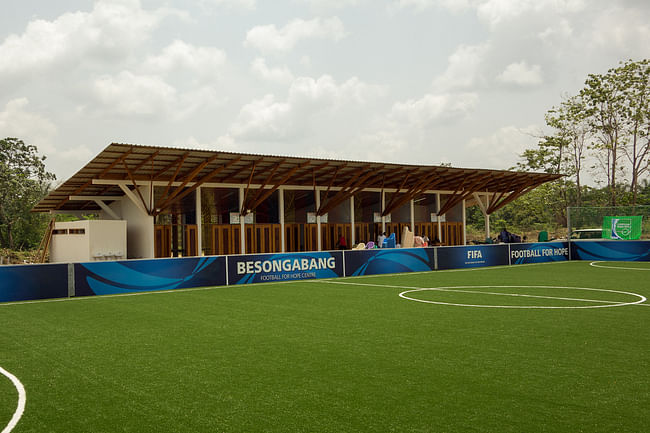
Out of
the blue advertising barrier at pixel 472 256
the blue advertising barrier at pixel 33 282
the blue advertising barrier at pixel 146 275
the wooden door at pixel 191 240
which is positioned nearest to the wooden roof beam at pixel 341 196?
the wooden door at pixel 191 240

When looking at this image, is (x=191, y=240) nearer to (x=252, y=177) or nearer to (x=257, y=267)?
(x=252, y=177)

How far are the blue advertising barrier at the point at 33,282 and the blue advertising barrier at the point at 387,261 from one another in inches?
390

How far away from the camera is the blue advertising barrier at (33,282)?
15.6 meters

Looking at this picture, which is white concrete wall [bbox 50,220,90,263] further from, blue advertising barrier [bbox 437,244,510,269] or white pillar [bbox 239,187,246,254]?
blue advertising barrier [bbox 437,244,510,269]

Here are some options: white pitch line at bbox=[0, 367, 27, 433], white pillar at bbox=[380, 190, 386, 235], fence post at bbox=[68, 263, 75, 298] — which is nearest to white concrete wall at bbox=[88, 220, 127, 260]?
fence post at bbox=[68, 263, 75, 298]

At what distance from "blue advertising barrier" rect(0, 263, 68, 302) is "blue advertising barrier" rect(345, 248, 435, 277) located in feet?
32.5

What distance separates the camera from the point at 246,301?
48.4 feet

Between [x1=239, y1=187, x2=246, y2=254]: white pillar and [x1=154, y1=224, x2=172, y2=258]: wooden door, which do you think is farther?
[x1=239, y1=187, x2=246, y2=254]: white pillar

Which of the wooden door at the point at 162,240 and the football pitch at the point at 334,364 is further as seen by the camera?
the wooden door at the point at 162,240

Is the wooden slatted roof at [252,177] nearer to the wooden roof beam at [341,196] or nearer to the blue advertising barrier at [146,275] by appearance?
the wooden roof beam at [341,196]

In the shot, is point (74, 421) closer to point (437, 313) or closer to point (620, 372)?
point (620, 372)

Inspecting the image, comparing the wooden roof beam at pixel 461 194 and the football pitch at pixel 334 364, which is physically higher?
the wooden roof beam at pixel 461 194

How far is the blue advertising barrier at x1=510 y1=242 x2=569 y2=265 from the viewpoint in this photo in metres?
27.1

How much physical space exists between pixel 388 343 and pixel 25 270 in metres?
11.3
